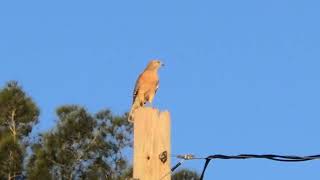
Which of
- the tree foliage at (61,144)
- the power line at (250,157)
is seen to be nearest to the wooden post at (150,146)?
the power line at (250,157)

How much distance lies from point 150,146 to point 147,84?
261 centimetres

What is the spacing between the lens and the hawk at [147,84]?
8.45 meters

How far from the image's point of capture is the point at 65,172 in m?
19.0

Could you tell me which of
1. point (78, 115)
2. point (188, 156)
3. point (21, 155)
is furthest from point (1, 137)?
point (188, 156)

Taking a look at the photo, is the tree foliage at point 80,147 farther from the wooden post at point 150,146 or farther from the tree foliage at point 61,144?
the wooden post at point 150,146

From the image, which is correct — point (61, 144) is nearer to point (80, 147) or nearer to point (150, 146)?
point (80, 147)

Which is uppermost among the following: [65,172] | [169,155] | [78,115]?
[78,115]

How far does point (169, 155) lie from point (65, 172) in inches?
514

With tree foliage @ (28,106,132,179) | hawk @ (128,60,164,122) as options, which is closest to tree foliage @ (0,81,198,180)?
tree foliage @ (28,106,132,179)

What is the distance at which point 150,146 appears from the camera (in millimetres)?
6008

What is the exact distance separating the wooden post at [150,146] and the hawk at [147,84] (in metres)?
2.21

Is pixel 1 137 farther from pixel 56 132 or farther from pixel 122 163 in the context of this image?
pixel 122 163

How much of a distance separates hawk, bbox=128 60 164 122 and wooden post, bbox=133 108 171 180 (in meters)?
2.21

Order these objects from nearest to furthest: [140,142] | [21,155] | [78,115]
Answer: [140,142]
[21,155]
[78,115]
